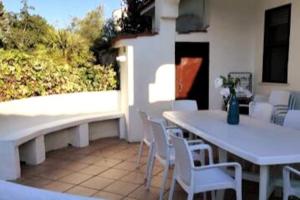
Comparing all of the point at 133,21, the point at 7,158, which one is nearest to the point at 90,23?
the point at 133,21

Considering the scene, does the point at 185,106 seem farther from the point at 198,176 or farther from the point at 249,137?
the point at 198,176

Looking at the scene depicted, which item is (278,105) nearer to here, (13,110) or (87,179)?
(87,179)

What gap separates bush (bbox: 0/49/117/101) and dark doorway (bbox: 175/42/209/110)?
136 centimetres

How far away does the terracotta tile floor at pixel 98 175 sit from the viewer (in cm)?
355

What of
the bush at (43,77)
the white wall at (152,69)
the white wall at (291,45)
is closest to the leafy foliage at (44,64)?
the bush at (43,77)

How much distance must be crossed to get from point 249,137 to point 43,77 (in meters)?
4.21

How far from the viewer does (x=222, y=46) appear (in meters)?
6.75

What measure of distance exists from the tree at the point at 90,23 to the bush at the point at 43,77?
3.77 meters

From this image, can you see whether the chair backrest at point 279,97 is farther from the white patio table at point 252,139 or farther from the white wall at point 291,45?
the white patio table at point 252,139

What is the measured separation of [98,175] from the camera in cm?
412

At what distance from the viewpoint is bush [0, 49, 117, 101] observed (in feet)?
18.3

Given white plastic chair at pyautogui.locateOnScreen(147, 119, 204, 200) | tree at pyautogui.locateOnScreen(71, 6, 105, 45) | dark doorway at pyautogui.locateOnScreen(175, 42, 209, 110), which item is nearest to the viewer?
white plastic chair at pyautogui.locateOnScreen(147, 119, 204, 200)

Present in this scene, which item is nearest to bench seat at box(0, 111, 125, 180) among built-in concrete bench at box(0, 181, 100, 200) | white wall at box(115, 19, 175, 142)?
white wall at box(115, 19, 175, 142)

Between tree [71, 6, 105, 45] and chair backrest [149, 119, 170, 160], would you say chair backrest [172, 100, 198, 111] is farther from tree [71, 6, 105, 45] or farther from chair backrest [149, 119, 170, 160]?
tree [71, 6, 105, 45]
